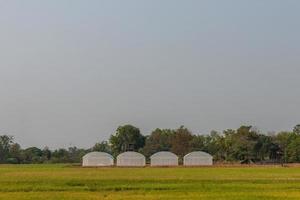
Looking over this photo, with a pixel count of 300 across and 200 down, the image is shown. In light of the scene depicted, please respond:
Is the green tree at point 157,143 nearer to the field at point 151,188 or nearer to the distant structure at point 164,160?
the distant structure at point 164,160

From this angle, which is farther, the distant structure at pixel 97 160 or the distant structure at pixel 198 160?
the distant structure at pixel 97 160

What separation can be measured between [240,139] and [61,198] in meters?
128

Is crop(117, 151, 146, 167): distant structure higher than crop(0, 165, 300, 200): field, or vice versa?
crop(117, 151, 146, 167): distant structure

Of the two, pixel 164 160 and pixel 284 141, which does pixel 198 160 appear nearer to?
pixel 164 160

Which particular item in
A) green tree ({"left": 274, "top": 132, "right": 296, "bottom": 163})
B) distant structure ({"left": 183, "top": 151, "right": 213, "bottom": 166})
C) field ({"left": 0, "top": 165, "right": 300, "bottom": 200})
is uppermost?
green tree ({"left": 274, "top": 132, "right": 296, "bottom": 163})

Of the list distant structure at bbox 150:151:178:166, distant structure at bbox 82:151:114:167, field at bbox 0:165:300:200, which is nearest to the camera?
field at bbox 0:165:300:200

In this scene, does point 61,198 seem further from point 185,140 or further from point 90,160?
point 185,140

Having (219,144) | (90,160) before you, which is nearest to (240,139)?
(219,144)

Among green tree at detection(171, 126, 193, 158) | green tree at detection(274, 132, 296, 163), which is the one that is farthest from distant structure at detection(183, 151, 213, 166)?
green tree at detection(171, 126, 193, 158)

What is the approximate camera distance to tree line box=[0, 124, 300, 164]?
155250 millimetres

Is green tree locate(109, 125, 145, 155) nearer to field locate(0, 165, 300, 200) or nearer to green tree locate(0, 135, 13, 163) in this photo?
green tree locate(0, 135, 13, 163)

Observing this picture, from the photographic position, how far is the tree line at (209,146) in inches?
6112

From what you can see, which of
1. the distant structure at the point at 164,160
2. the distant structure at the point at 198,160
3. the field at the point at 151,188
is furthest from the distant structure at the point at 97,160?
the field at the point at 151,188

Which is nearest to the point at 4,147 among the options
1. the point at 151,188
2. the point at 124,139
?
the point at 124,139
